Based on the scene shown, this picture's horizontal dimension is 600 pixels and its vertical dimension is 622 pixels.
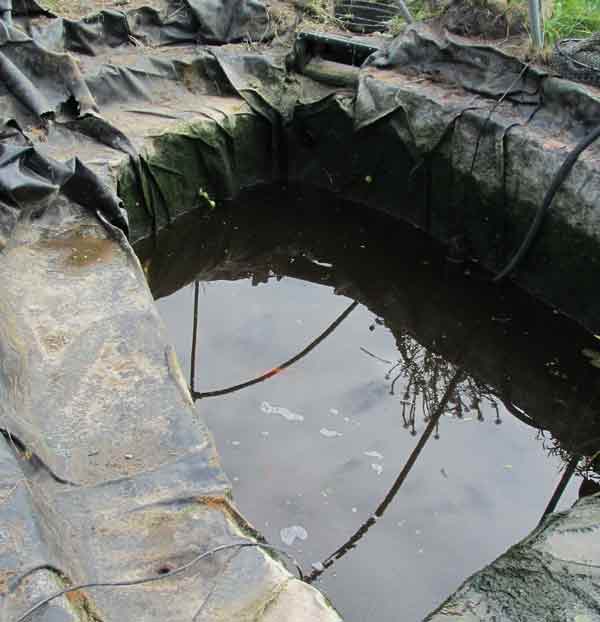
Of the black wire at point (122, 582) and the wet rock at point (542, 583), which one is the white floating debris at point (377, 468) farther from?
the black wire at point (122, 582)

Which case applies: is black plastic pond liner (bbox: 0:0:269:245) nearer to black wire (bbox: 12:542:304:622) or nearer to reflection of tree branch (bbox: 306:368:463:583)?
reflection of tree branch (bbox: 306:368:463:583)

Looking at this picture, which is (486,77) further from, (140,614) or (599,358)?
Result: (140,614)

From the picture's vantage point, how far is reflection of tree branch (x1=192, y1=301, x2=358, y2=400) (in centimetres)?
455

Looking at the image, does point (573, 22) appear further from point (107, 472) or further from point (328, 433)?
point (107, 472)

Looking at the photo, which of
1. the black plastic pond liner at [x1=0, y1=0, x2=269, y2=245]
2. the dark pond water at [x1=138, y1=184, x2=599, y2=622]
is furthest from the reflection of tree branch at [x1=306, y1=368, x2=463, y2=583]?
the black plastic pond liner at [x1=0, y1=0, x2=269, y2=245]

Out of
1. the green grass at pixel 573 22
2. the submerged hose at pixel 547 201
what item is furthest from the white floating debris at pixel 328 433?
the green grass at pixel 573 22

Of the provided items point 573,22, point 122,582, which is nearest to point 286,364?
point 122,582

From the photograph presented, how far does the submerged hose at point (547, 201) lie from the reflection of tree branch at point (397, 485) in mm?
991

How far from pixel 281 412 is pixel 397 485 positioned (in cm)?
82

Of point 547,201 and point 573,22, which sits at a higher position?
point 573,22

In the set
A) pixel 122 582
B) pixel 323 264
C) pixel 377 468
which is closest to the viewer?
pixel 122 582

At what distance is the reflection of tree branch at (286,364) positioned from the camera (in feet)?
14.9

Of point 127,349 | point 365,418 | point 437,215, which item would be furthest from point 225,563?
point 437,215

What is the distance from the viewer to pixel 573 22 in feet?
19.9
